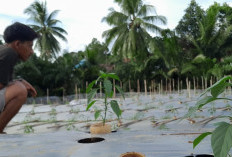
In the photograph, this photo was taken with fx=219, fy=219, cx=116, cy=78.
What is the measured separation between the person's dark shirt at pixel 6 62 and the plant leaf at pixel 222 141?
1.59 meters

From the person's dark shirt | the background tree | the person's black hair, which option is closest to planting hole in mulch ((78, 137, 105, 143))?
the person's dark shirt

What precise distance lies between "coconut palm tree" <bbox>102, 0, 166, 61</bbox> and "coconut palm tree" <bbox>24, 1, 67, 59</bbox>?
3.83m

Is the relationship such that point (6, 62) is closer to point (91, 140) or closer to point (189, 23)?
point (91, 140)

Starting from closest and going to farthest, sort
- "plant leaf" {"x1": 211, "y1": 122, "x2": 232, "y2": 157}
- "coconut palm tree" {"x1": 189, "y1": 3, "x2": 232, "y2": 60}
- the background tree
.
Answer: "plant leaf" {"x1": 211, "y1": 122, "x2": 232, "y2": 157}
"coconut palm tree" {"x1": 189, "y1": 3, "x2": 232, "y2": 60}
the background tree

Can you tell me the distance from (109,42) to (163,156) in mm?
11824

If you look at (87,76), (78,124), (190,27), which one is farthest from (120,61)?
(78,124)

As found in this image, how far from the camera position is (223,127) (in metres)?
0.62

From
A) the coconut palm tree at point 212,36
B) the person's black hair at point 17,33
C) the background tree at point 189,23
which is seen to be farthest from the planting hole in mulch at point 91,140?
the background tree at point 189,23

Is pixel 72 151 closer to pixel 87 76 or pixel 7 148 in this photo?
pixel 7 148

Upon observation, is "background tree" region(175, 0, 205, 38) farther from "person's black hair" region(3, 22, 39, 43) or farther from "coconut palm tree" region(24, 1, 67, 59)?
"person's black hair" region(3, 22, 39, 43)

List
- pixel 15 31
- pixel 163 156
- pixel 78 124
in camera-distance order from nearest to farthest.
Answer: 1. pixel 163 156
2. pixel 15 31
3. pixel 78 124

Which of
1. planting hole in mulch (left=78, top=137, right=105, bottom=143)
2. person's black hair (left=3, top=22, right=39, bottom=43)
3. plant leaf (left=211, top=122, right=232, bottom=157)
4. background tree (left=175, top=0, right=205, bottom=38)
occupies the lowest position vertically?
planting hole in mulch (left=78, top=137, right=105, bottom=143)

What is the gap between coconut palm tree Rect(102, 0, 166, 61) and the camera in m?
11.7

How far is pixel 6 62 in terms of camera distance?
171cm
